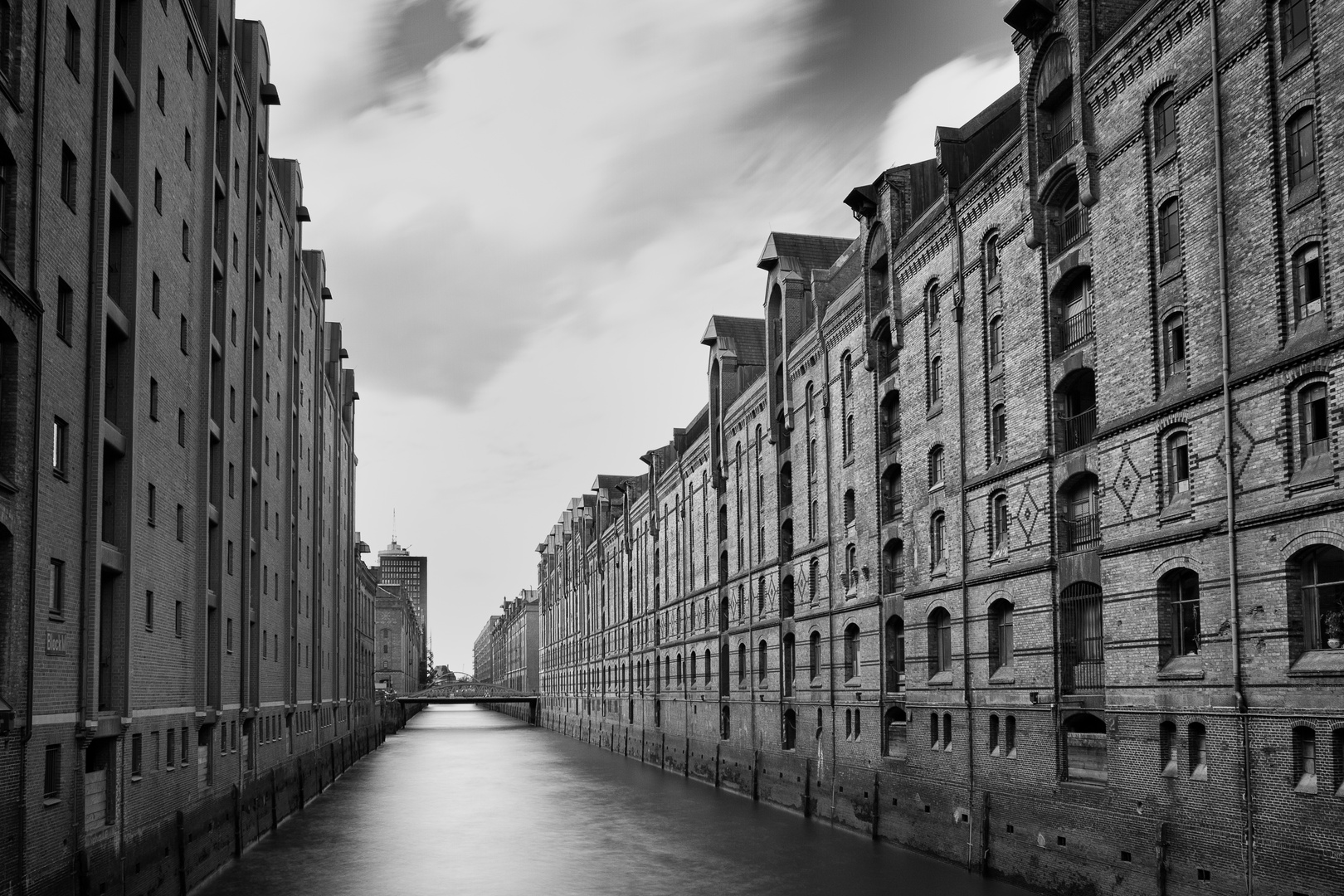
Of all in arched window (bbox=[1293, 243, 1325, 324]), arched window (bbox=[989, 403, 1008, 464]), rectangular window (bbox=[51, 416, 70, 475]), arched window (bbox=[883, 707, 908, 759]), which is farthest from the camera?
arched window (bbox=[883, 707, 908, 759])

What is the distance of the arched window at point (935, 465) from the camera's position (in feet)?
93.9

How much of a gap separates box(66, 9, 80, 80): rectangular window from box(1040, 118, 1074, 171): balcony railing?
1621cm

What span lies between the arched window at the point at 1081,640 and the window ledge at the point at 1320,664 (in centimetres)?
498

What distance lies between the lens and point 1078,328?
22.9m

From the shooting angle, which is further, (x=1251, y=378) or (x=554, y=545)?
(x=554, y=545)

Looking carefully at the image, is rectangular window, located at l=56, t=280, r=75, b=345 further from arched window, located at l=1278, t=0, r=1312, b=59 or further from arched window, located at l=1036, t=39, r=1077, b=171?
arched window, located at l=1278, t=0, r=1312, b=59

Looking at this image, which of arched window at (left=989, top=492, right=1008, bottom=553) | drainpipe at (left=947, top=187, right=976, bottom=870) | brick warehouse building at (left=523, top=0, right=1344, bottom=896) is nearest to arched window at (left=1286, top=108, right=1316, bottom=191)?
brick warehouse building at (left=523, top=0, right=1344, bottom=896)

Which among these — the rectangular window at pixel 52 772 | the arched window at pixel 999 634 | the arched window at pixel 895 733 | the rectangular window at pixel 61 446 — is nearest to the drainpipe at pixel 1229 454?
the arched window at pixel 999 634

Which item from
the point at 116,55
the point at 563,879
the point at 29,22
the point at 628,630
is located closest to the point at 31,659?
the point at 29,22

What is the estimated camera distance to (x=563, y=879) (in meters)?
26.6

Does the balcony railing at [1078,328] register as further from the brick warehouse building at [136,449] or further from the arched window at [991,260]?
the brick warehouse building at [136,449]

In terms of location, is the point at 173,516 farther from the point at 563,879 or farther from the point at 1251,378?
the point at 1251,378

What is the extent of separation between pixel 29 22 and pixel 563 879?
18788 mm

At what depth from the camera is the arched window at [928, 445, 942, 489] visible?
28.6 m
